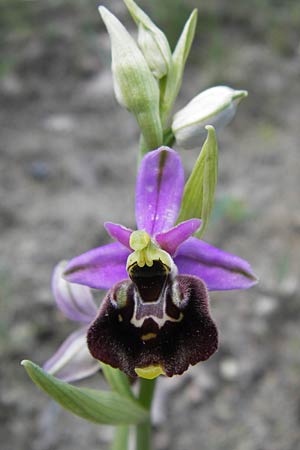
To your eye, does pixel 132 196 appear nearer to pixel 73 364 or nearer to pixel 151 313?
pixel 73 364

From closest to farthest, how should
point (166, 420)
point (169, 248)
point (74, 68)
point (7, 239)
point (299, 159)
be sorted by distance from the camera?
point (169, 248)
point (166, 420)
point (7, 239)
point (299, 159)
point (74, 68)

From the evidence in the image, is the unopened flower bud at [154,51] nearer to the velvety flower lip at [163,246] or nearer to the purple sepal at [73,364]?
the velvety flower lip at [163,246]

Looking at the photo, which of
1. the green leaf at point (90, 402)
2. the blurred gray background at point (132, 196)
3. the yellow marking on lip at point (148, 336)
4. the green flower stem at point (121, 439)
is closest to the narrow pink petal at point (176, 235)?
the yellow marking on lip at point (148, 336)

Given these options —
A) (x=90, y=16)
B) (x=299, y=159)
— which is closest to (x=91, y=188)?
(x=299, y=159)

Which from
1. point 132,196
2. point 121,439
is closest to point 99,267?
point 121,439

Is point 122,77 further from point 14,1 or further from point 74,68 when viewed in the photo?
point 14,1
